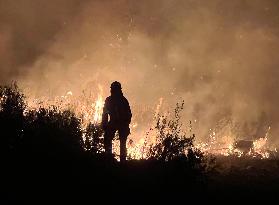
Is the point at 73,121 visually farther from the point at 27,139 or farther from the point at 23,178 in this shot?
the point at 23,178

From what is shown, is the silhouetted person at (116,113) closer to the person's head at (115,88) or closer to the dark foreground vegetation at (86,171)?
the person's head at (115,88)

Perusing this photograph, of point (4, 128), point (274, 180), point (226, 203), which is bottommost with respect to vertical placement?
point (226, 203)

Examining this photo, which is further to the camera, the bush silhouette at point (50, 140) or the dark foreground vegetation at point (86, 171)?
the bush silhouette at point (50, 140)

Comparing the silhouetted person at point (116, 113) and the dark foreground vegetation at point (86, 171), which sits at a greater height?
the silhouetted person at point (116, 113)

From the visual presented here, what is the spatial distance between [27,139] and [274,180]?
812 centimetres

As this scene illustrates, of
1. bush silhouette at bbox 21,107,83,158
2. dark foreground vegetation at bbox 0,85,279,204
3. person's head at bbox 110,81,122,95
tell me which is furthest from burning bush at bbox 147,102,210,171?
bush silhouette at bbox 21,107,83,158

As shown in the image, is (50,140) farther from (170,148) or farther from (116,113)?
(170,148)

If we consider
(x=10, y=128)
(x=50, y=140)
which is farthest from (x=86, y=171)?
(x=10, y=128)

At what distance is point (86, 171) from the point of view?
9750mm

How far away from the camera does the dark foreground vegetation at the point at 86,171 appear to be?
8.87m

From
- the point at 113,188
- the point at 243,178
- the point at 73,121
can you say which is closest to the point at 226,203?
the point at 113,188

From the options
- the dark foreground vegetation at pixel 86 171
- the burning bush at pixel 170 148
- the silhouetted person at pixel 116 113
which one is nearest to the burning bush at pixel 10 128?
the dark foreground vegetation at pixel 86 171

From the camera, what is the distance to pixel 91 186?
9.20 metres

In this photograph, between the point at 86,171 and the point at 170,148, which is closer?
the point at 86,171
